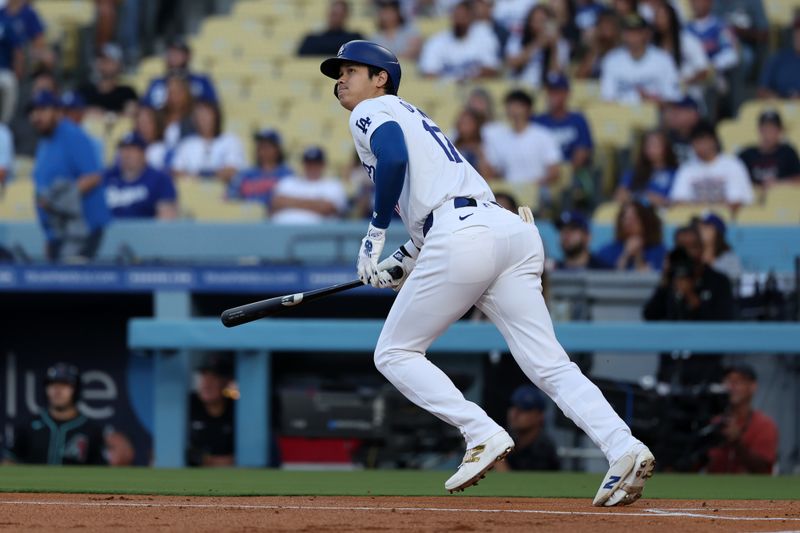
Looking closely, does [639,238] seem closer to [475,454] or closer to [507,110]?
[507,110]

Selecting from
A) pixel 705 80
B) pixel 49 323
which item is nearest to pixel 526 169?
Answer: pixel 705 80

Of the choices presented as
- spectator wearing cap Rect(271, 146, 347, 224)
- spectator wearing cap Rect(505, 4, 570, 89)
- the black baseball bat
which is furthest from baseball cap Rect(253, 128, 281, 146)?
the black baseball bat

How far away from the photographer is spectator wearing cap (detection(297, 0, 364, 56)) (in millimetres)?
5307

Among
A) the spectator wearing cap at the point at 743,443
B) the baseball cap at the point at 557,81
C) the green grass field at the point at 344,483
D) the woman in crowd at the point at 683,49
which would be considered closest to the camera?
the green grass field at the point at 344,483

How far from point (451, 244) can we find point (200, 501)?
1.55 metres

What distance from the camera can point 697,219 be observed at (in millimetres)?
9594

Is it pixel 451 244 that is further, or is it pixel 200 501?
pixel 200 501

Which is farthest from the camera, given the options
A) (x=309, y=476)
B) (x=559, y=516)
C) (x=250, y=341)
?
(x=250, y=341)

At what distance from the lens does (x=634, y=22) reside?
12664mm

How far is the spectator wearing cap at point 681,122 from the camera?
11.6 metres

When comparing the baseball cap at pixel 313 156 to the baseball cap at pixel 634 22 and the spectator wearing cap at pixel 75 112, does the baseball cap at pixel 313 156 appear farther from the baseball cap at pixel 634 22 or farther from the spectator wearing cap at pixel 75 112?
the baseball cap at pixel 634 22

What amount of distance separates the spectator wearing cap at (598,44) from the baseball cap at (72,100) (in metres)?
4.53

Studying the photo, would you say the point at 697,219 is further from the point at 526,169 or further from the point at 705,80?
the point at 705,80

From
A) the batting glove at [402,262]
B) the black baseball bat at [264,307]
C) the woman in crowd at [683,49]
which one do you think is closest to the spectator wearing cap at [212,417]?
the black baseball bat at [264,307]
